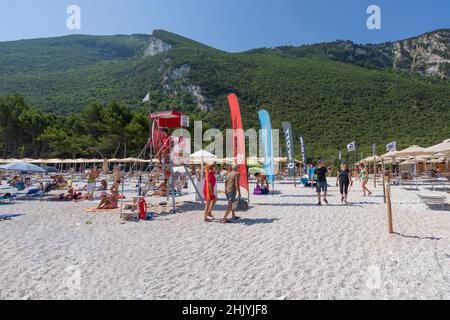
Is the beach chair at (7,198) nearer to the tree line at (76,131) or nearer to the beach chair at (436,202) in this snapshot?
the beach chair at (436,202)

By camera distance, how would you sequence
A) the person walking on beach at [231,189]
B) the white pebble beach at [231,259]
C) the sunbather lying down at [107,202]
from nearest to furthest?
the white pebble beach at [231,259] → the person walking on beach at [231,189] → the sunbather lying down at [107,202]

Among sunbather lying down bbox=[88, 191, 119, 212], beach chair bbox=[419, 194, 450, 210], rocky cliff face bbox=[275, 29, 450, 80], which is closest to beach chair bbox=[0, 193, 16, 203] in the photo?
sunbather lying down bbox=[88, 191, 119, 212]

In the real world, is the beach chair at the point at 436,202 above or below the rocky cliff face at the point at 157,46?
below

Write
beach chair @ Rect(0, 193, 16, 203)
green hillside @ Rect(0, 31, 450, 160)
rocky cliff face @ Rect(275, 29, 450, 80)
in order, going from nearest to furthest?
1. beach chair @ Rect(0, 193, 16, 203)
2. green hillside @ Rect(0, 31, 450, 160)
3. rocky cliff face @ Rect(275, 29, 450, 80)

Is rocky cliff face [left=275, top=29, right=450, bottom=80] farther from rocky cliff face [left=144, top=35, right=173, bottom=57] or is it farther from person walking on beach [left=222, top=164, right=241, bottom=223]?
person walking on beach [left=222, top=164, right=241, bottom=223]

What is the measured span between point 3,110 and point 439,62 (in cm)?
11417

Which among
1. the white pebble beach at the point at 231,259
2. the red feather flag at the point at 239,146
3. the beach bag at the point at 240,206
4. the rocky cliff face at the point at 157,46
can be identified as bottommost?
the white pebble beach at the point at 231,259

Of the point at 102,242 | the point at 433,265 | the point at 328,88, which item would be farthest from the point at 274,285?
the point at 328,88

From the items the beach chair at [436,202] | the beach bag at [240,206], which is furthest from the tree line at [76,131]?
the beach chair at [436,202]

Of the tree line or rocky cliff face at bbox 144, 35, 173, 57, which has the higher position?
rocky cliff face at bbox 144, 35, 173, 57

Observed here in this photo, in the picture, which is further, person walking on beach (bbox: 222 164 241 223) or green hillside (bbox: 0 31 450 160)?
green hillside (bbox: 0 31 450 160)

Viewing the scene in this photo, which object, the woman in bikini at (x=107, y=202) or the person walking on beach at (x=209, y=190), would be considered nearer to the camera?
the person walking on beach at (x=209, y=190)

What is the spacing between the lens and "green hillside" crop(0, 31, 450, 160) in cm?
4672

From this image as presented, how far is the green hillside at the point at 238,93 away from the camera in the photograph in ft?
153
